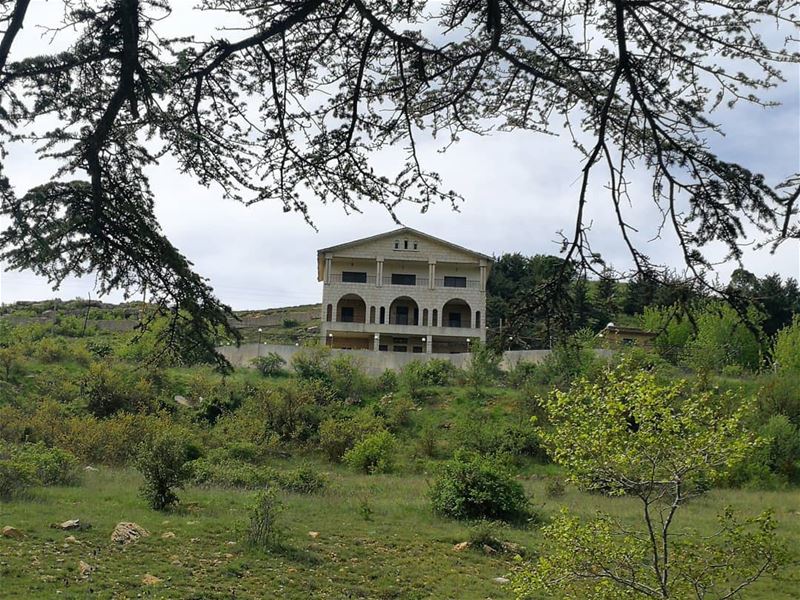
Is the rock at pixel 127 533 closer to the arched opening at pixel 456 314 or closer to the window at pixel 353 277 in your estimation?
the window at pixel 353 277

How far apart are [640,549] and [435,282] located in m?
30.4

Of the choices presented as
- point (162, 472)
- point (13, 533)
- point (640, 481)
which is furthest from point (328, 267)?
point (640, 481)

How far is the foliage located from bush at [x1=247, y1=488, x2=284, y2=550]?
22.6m

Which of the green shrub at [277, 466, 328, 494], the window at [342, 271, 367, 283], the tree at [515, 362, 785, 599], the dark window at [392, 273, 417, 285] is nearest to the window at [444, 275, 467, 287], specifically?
the dark window at [392, 273, 417, 285]

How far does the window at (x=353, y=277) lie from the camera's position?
37.5 m

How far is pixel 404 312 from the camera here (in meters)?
38.4

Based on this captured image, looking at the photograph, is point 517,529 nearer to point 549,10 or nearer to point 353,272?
point 549,10

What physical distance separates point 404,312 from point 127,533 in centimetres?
2831

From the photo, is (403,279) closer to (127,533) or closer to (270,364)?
(270,364)

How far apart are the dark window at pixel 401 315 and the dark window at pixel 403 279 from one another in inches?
60.6

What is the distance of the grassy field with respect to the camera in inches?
349

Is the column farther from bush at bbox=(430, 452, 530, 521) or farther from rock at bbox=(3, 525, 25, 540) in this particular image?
rock at bbox=(3, 525, 25, 540)

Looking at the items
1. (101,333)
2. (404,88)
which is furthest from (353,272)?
(404,88)

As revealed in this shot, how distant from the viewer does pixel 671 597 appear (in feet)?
20.2
